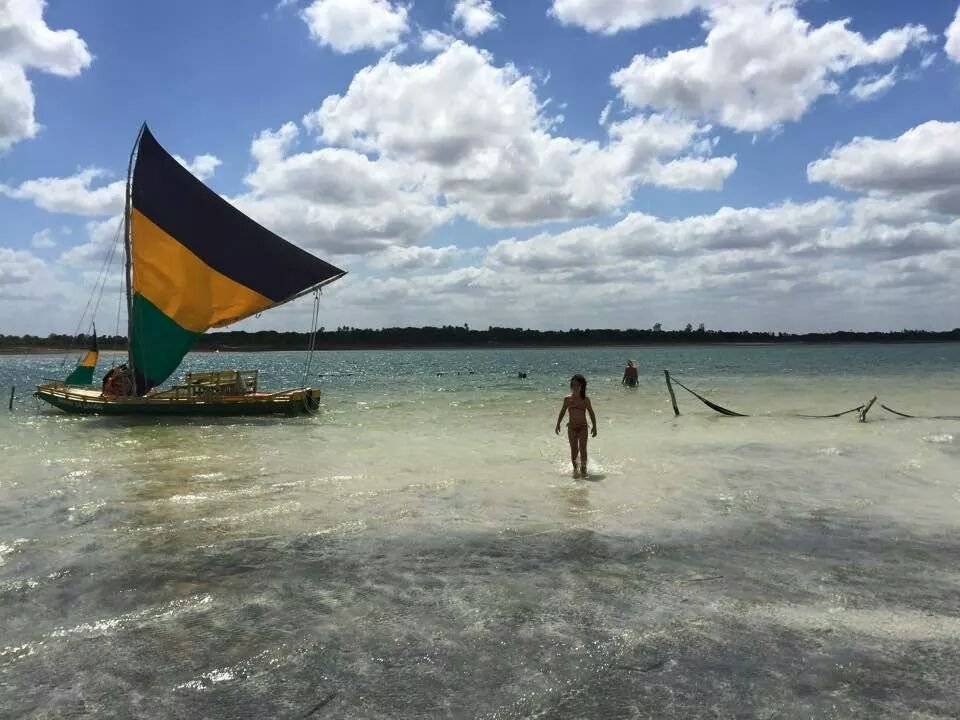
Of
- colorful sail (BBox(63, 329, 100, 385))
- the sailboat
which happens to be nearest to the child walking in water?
the sailboat

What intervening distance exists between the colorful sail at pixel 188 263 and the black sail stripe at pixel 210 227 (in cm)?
3

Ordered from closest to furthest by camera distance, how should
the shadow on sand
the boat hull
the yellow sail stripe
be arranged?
1. the shadow on sand
2. the yellow sail stripe
3. the boat hull

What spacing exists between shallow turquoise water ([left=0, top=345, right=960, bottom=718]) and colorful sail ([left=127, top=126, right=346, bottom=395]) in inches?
407

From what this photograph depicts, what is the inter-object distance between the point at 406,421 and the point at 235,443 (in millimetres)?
6702

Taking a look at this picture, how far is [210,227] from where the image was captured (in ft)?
77.1

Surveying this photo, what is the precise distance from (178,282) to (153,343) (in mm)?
2424

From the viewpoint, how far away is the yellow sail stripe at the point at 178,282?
914 inches

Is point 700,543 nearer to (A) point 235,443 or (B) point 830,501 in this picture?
(B) point 830,501

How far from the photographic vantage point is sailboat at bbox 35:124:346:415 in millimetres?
23281

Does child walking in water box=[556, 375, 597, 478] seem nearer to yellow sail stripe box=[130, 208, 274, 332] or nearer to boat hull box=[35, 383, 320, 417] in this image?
boat hull box=[35, 383, 320, 417]

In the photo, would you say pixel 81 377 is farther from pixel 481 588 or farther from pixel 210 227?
pixel 481 588

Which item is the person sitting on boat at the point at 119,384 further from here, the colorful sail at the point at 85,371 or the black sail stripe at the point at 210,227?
the black sail stripe at the point at 210,227

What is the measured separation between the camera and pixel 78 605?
5.99m

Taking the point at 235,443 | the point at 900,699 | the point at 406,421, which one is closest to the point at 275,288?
the point at 406,421
